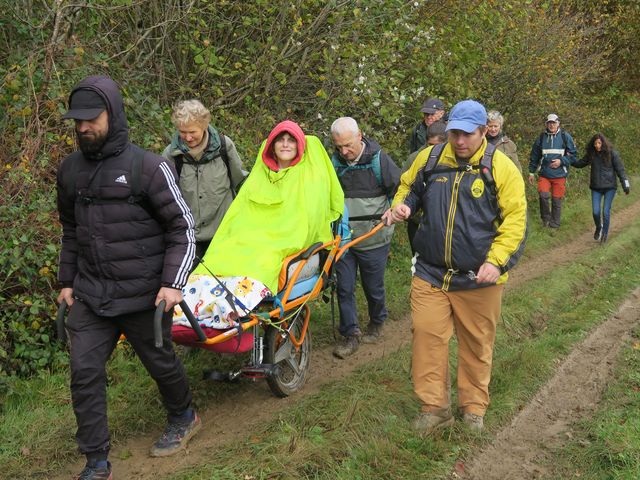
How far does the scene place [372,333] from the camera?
704 cm

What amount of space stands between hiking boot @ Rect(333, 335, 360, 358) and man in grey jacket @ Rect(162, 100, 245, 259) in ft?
5.83

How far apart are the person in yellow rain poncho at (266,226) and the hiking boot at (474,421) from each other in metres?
1.67

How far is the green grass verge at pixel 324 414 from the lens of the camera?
13.9 ft

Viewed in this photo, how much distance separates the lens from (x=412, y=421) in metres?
4.77

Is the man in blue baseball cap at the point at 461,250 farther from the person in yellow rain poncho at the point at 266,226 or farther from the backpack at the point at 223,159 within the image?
the backpack at the point at 223,159

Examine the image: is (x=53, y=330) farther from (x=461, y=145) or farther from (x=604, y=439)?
(x=604, y=439)

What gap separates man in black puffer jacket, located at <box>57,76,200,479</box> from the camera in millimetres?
3775

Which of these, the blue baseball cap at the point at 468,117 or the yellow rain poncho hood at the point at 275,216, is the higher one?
the blue baseball cap at the point at 468,117

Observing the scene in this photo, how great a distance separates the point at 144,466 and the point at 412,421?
1.87 metres

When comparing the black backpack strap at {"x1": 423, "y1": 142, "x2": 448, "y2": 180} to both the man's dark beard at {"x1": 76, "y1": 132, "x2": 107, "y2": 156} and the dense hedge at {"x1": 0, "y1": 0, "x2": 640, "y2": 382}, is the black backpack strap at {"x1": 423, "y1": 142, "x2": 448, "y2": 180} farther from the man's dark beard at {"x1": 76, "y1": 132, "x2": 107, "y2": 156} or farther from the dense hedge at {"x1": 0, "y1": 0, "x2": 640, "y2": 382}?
the dense hedge at {"x1": 0, "y1": 0, "x2": 640, "y2": 382}

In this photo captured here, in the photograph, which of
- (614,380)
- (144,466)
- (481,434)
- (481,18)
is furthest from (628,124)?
(144,466)

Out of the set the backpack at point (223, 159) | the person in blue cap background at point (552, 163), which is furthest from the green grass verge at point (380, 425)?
the person in blue cap background at point (552, 163)

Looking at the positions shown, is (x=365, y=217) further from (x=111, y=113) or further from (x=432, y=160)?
(x=111, y=113)

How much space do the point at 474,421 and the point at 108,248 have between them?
278 centimetres
